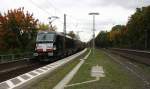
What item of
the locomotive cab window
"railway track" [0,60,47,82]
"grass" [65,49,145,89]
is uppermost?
the locomotive cab window

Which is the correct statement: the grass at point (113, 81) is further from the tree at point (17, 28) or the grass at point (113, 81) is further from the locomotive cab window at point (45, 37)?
the tree at point (17, 28)

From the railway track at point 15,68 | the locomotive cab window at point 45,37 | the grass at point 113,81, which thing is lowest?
the railway track at point 15,68

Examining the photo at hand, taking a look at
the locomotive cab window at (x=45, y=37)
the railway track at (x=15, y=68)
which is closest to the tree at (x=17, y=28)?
the locomotive cab window at (x=45, y=37)

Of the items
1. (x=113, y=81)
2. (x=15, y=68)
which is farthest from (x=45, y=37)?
(x=113, y=81)

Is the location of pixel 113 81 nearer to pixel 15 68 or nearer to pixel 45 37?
pixel 15 68

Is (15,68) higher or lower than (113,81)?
lower

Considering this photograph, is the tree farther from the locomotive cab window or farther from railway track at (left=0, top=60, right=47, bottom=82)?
railway track at (left=0, top=60, right=47, bottom=82)

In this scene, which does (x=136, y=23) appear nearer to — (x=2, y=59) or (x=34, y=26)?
(x=34, y=26)

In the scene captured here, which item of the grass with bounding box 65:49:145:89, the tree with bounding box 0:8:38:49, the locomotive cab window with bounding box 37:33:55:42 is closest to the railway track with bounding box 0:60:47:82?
the locomotive cab window with bounding box 37:33:55:42

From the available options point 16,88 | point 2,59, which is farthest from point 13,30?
point 16,88

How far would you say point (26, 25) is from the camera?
67.2 m

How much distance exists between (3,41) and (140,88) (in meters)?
50.5

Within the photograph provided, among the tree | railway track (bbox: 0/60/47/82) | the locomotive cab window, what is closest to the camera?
railway track (bbox: 0/60/47/82)

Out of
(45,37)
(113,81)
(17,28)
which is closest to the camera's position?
(113,81)
